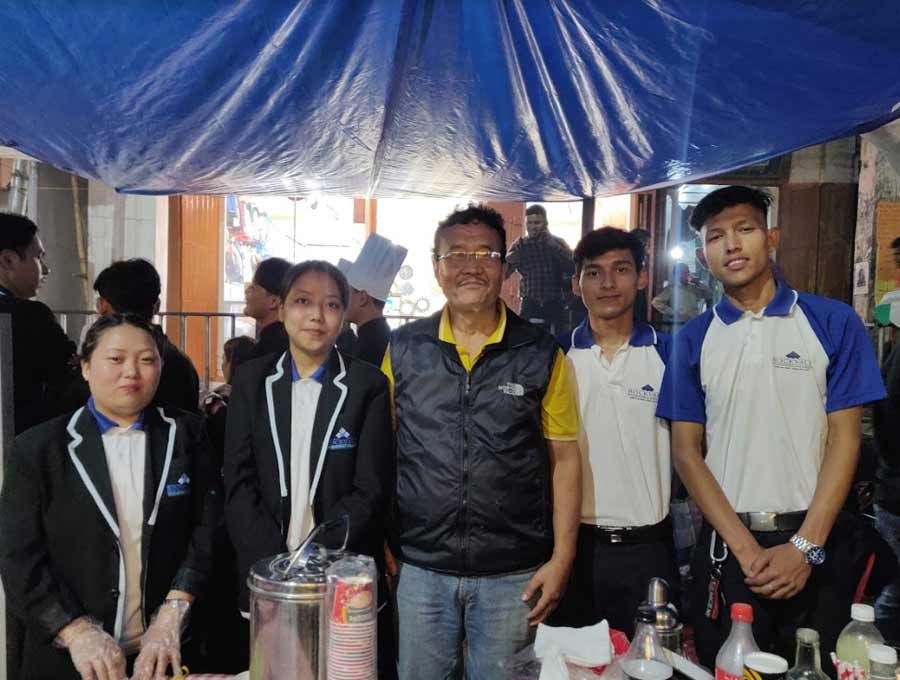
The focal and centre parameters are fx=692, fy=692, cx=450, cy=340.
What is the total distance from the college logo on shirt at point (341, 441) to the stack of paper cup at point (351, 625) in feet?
2.37

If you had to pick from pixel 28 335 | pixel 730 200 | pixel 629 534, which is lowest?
pixel 629 534

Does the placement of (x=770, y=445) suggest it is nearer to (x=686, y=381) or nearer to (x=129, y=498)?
(x=686, y=381)

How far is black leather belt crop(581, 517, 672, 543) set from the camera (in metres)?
2.37

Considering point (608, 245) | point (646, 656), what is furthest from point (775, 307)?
point (646, 656)

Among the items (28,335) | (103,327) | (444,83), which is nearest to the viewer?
(103,327)

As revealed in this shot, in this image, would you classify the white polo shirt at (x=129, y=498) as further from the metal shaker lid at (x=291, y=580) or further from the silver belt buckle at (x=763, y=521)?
the silver belt buckle at (x=763, y=521)

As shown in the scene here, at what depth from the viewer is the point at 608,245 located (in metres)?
2.54

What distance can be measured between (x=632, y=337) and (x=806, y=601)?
3.28ft

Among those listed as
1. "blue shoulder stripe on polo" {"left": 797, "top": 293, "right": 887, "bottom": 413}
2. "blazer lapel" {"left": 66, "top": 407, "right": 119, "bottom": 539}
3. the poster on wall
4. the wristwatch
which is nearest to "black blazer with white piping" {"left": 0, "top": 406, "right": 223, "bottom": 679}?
"blazer lapel" {"left": 66, "top": 407, "right": 119, "bottom": 539}

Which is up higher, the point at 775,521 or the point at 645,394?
the point at 645,394

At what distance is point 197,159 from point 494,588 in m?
2.30

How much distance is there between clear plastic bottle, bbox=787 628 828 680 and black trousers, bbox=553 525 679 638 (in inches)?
35.0

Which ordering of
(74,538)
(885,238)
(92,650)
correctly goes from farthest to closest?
(885,238)
(74,538)
(92,650)

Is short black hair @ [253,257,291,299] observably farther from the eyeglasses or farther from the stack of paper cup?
the stack of paper cup
